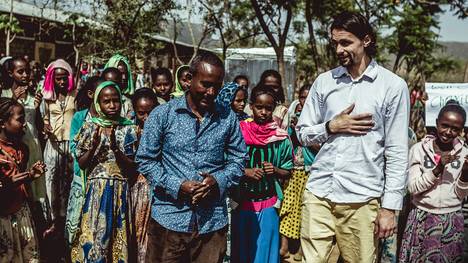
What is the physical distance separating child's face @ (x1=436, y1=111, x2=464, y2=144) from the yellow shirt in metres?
3.76

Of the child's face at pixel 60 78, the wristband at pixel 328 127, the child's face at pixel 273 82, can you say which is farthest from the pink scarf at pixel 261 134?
the child's face at pixel 60 78

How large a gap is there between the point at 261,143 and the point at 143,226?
47.6 inches

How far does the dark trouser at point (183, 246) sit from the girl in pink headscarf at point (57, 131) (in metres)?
2.81

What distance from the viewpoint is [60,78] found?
236 inches

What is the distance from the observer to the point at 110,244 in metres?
4.47

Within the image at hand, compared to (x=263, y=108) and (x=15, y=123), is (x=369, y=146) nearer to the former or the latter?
(x=263, y=108)

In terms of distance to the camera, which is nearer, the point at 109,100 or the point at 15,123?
the point at 15,123

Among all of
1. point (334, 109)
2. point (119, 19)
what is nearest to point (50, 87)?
point (334, 109)

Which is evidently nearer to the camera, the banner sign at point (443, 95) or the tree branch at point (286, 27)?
the banner sign at point (443, 95)

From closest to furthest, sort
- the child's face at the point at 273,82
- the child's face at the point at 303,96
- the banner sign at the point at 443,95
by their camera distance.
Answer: the banner sign at the point at 443,95, the child's face at the point at 273,82, the child's face at the point at 303,96

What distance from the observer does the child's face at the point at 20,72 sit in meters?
5.56

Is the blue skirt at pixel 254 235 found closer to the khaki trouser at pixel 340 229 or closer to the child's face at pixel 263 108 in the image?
the child's face at pixel 263 108

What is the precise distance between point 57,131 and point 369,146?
152 inches

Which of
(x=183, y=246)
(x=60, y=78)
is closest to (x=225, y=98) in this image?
(x=183, y=246)
